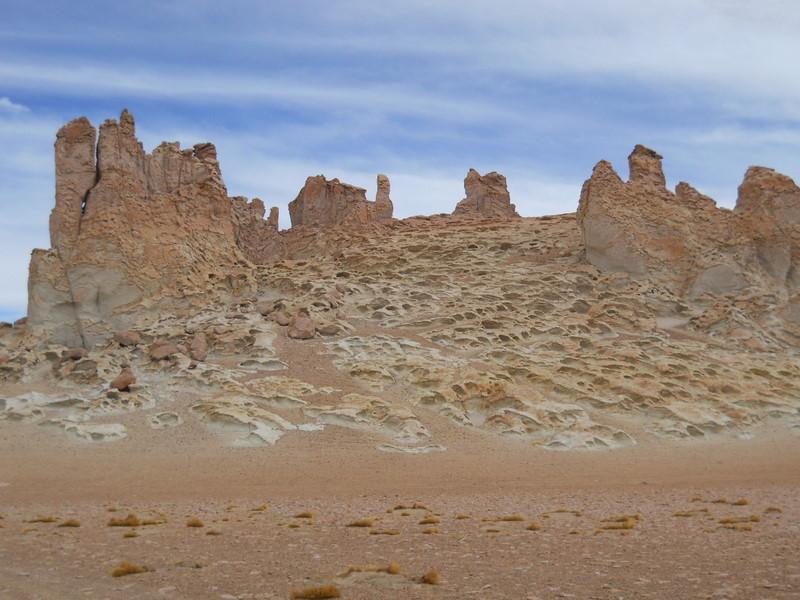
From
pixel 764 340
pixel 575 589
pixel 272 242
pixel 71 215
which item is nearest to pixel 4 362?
pixel 71 215

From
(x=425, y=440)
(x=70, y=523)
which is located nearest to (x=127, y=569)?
(x=70, y=523)

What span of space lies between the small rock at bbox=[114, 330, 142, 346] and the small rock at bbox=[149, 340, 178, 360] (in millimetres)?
1209

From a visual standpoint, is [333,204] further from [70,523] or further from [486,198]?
[70,523]

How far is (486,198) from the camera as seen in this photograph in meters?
57.0

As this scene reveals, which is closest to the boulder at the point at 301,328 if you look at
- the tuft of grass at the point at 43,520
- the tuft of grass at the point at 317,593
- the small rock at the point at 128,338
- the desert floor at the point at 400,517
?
the small rock at the point at 128,338

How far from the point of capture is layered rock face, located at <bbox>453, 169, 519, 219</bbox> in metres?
56.7

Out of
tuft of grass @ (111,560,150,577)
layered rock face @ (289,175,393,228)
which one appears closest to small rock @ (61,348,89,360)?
layered rock face @ (289,175,393,228)

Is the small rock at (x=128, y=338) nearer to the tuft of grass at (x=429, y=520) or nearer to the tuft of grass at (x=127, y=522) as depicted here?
the tuft of grass at (x=127, y=522)

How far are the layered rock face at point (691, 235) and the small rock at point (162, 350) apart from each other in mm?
22914

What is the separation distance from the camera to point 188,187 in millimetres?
42594

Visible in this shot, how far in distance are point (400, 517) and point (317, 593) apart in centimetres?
729

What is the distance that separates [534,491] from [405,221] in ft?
109

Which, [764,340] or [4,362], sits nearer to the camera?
[4,362]

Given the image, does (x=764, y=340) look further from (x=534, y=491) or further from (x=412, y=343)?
Answer: (x=534, y=491)
